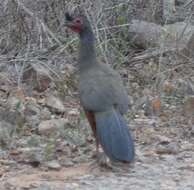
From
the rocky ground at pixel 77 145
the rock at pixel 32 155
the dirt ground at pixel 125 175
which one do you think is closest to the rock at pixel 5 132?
the rocky ground at pixel 77 145

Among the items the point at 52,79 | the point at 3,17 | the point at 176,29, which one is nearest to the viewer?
the point at 52,79

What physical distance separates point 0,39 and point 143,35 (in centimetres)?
182

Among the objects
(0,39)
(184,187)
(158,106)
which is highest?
(0,39)

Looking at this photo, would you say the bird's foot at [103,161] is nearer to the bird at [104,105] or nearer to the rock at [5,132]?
the bird at [104,105]

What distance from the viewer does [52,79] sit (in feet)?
27.3

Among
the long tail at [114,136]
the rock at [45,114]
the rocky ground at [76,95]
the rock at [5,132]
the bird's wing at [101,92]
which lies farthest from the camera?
the rock at [45,114]

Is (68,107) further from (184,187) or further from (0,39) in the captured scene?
(184,187)

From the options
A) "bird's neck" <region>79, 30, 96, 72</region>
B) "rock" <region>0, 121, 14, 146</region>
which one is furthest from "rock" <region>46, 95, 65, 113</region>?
"bird's neck" <region>79, 30, 96, 72</region>

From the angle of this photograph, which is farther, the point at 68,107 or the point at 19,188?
the point at 68,107

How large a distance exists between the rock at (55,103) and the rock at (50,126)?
1.90 ft

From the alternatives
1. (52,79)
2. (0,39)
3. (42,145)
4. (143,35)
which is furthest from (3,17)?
(42,145)

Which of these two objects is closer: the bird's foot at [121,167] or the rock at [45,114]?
the bird's foot at [121,167]

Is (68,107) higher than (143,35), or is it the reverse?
(143,35)

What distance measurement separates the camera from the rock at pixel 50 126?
6934 mm
